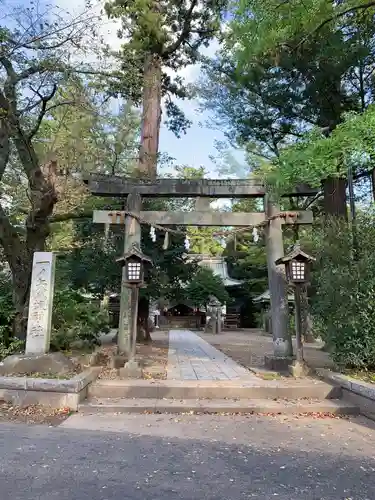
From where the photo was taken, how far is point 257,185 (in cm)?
1003

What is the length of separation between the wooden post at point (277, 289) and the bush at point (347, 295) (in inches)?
50.1

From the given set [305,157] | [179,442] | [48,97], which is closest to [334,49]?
[305,157]

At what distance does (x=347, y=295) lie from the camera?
7.32m

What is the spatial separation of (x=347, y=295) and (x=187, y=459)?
4426 millimetres

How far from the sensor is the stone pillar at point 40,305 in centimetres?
754

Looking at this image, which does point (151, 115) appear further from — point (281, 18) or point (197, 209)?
point (281, 18)

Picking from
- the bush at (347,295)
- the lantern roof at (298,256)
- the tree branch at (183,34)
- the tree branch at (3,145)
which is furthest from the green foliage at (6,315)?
the tree branch at (183,34)

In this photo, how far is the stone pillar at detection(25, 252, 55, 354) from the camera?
7.54m

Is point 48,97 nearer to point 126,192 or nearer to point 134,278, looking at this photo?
point 126,192

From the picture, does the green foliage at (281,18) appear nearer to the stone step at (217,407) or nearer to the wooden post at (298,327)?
the wooden post at (298,327)

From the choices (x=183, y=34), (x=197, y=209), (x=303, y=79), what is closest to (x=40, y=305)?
(x=197, y=209)

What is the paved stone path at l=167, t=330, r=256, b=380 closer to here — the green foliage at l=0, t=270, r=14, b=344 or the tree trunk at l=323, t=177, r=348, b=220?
→ the green foliage at l=0, t=270, r=14, b=344

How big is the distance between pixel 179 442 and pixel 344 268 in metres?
4.52

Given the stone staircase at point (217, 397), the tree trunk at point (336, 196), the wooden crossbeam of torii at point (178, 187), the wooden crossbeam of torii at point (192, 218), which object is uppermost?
the tree trunk at point (336, 196)
